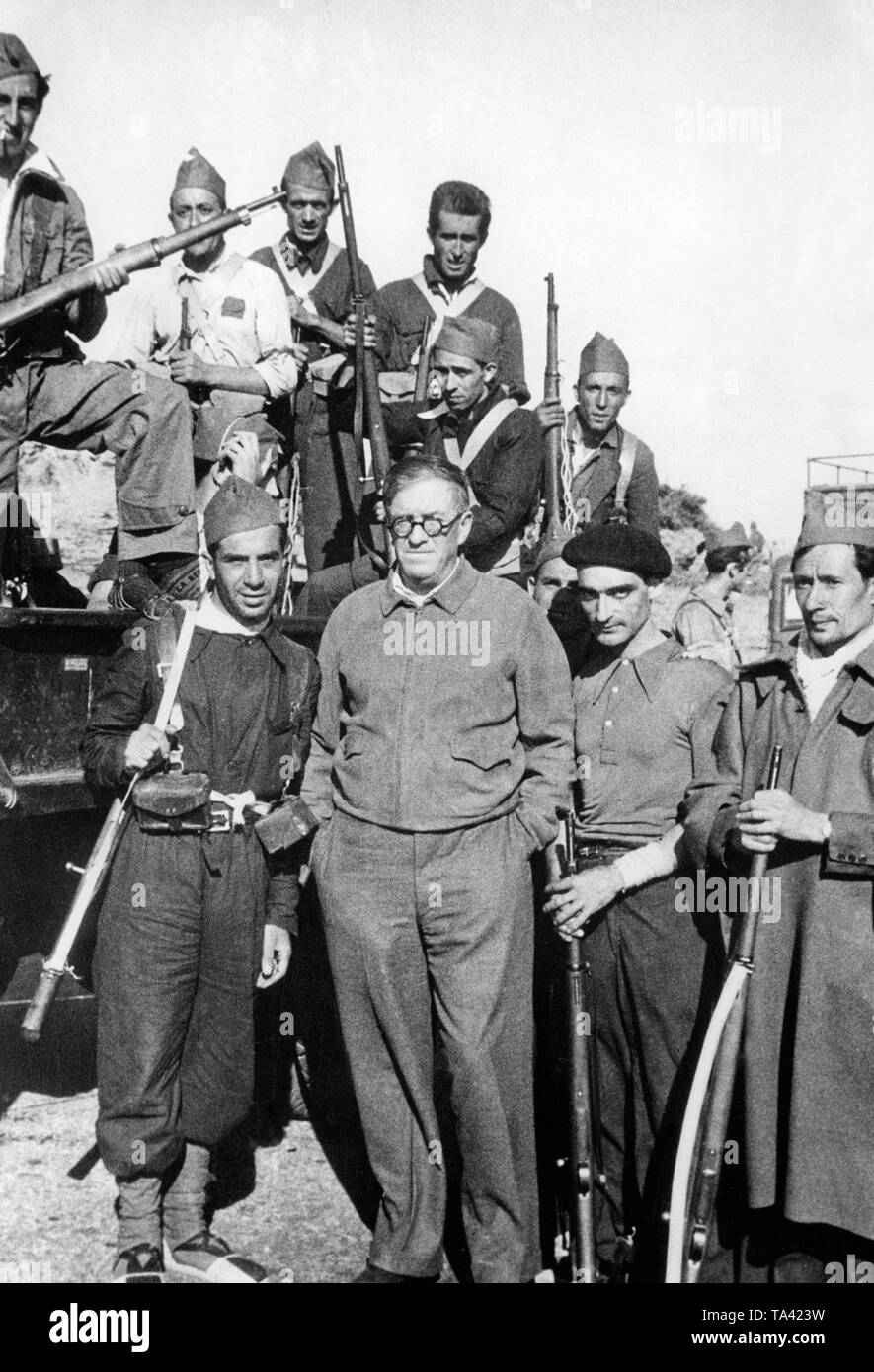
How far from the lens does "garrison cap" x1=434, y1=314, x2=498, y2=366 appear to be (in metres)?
5.23

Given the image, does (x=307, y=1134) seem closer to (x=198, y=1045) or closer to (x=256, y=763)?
(x=198, y=1045)

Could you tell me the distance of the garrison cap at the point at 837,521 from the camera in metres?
3.53

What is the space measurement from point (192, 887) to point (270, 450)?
2.93m

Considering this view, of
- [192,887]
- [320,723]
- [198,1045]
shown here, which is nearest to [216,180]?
[320,723]

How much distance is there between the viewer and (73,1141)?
5441 mm

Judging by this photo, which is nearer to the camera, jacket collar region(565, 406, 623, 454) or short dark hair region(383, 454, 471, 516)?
short dark hair region(383, 454, 471, 516)

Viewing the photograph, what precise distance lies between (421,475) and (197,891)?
1.49m

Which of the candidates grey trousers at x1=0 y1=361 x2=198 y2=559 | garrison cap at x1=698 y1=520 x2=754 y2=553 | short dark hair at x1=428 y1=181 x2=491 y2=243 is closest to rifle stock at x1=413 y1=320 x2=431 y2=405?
short dark hair at x1=428 y1=181 x2=491 y2=243

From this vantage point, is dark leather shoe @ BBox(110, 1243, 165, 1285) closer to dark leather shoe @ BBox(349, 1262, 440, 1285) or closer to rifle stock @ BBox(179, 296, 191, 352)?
dark leather shoe @ BBox(349, 1262, 440, 1285)

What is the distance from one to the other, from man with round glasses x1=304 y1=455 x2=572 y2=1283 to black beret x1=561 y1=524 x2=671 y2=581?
0.26 m

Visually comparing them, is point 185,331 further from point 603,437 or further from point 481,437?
point 603,437

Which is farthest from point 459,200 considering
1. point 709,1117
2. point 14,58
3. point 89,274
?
point 709,1117

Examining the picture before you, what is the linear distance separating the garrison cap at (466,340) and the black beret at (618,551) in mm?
1483

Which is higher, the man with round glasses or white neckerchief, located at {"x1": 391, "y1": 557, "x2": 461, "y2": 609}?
white neckerchief, located at {"x1": 391, "y1": 557, "x2": 461, "y2": 609}
